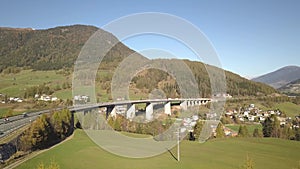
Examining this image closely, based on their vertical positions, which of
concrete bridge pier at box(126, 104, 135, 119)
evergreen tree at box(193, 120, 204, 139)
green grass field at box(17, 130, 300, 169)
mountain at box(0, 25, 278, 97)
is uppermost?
mountain at box(0, 25, 278, 97)

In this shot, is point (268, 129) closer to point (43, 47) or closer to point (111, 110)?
point (111, 110)

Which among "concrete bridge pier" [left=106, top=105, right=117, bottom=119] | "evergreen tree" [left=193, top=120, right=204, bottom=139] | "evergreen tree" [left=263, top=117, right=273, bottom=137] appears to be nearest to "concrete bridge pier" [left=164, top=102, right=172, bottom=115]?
"concrete bridge pier" [left=106, top=105, right=117, bottom=119]

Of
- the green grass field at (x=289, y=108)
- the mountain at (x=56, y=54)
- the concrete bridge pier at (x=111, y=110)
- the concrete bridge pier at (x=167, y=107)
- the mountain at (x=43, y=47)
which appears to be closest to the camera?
the concrete bridge pier at (x=111, y=110)

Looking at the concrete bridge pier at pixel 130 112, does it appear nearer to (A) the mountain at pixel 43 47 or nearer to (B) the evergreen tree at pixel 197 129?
(B) the evergreen tree at pixel 197 129

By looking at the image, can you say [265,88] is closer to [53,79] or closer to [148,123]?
[53,79]

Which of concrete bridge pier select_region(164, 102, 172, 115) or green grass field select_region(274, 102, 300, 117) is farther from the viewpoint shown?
green grass field select_region(274, 102, 300, 117)

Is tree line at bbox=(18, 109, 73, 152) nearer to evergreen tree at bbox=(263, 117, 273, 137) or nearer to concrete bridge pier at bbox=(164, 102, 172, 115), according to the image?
evergreen tree at bbox=(263, 117, 273, 137)

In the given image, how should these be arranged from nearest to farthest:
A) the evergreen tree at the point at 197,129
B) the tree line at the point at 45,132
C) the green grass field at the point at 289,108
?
the tree line at the point at 45,132
the evergreen tree at the point at 197,129
the green grass field at the point at 289,108

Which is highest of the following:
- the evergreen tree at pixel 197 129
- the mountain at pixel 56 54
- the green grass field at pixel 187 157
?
the mountain at pixel 56 54

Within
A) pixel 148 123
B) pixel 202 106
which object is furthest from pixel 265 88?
pixel 148 123

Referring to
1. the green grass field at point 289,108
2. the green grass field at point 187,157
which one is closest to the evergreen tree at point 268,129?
the green grass field at point 187,157
